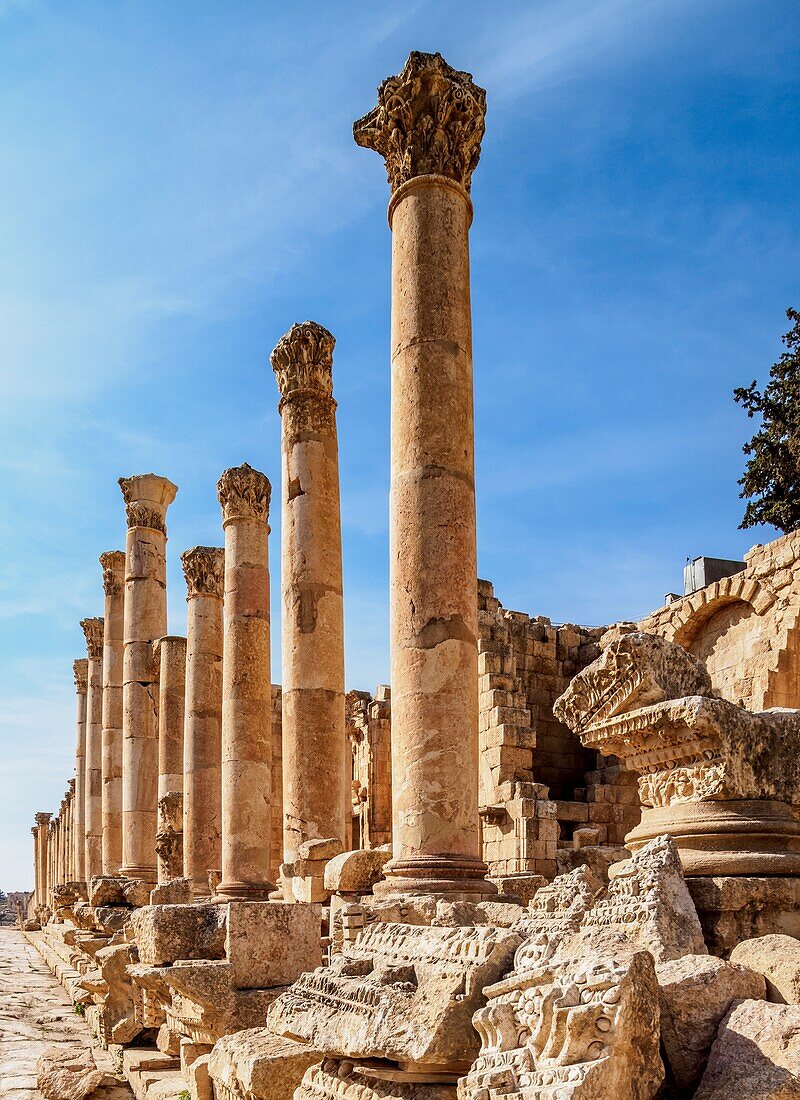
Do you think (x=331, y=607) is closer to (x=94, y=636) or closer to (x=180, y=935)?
→ (x=180, y=935)

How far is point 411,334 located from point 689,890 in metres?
5.45

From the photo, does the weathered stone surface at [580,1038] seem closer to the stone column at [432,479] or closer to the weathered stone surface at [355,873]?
the stone column at [432,479]

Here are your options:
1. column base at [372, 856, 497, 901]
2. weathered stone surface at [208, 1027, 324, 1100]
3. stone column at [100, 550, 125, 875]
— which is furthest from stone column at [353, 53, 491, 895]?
stone column at [100, 550, 125, 875]

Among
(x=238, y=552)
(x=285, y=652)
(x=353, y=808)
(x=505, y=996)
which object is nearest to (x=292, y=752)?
(x=285, y=652)

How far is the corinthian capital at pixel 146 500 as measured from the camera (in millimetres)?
25109

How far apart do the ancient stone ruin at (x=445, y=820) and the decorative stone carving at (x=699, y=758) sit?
0.02 metres

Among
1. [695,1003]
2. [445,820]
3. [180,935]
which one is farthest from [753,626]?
[695,1003]

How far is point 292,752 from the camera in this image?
13328 millimetres

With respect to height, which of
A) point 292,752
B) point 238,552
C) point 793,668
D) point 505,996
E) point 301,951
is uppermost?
point 238,552

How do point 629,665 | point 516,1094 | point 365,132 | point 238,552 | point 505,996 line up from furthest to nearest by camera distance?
point 238,552 < point 365,132 < point 629,665 < point 505,996 < point 516,1094

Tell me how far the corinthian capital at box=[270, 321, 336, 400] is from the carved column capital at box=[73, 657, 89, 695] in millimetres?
24285

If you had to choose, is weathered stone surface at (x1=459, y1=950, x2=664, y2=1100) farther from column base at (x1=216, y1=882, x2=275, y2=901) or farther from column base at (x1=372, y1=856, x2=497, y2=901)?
column base at (x1=216, y1=882, x2=275, y2=901)

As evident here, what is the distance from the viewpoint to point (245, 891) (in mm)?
14844

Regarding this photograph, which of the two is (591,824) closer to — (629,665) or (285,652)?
(285,652)
